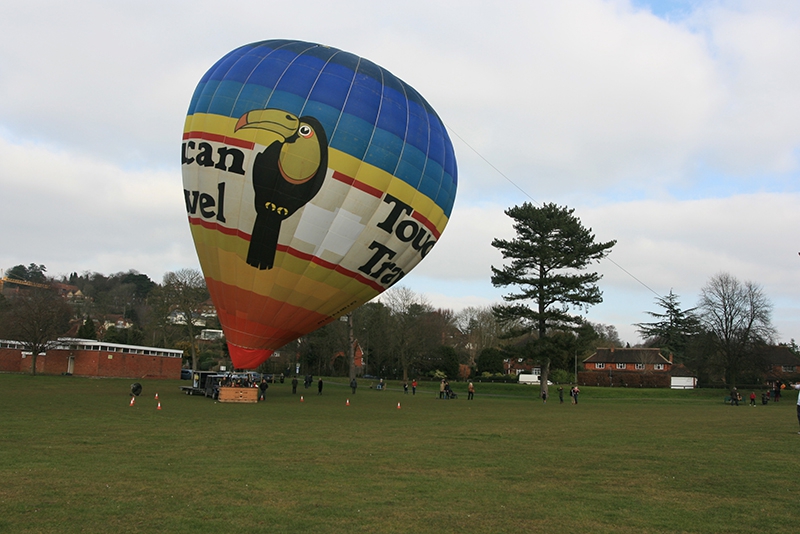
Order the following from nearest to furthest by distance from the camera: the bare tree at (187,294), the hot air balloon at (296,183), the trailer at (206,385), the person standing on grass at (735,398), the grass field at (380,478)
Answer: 1. the grass field at (380,478)
2. the hot air balloon at (296,183)
3. the trailer at (206,385)
4. the person standing on grass at (735,398)
5. the bare tree at (187,294)

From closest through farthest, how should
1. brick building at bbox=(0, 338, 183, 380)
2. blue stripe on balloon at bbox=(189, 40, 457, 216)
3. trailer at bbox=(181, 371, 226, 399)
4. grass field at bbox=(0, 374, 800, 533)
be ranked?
grass field at bbox=(0, 374, 800, 533) < blue stripe on balloon at bbox=(189, 40, 457, 216) < trailer at bbox=(181, 371, 226, 399) < brick building at bbox=(0, 338, 183, 380)

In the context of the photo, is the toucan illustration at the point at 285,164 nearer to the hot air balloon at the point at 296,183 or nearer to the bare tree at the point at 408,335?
the hot air balloon at the point at 296,183

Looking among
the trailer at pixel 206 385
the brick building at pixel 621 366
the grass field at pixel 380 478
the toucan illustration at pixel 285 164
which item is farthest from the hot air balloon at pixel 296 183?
the brick building at pixel 621 366

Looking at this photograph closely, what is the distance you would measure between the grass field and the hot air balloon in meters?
5.08

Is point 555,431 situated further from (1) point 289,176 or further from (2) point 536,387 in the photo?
(2) point 536,387

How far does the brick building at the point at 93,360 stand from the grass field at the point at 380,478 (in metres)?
37.3

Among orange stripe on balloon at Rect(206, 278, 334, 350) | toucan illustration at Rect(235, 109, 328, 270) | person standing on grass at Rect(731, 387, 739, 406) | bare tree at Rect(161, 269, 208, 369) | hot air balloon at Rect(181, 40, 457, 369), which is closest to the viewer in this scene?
toucan illustration at Rect(235, 109, 328, 270)

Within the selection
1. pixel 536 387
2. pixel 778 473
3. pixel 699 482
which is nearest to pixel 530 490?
pixel 699 482

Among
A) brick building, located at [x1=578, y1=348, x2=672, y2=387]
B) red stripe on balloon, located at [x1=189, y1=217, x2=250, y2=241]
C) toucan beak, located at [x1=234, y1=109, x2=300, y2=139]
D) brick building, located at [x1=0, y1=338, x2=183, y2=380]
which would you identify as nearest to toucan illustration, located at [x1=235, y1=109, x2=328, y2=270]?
toucan beak, located at [x1=234, y1=109, x2=300, y2=139]

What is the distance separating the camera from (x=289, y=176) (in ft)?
67.0

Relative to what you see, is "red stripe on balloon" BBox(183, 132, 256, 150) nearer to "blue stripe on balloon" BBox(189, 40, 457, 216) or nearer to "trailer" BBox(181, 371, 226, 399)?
"blue stripe on balloon" BBox(189, 40, 457, 216)

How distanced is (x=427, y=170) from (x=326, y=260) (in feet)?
16.8

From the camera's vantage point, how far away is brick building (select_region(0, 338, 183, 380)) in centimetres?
5259

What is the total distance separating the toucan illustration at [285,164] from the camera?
20375mm
